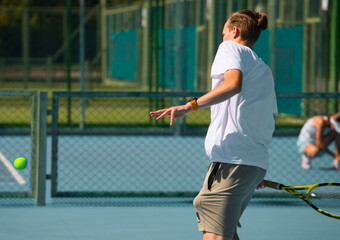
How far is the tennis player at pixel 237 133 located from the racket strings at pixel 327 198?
74 centimetres

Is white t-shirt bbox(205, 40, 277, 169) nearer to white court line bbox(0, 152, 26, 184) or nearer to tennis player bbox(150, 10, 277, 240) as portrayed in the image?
tennis player bbox(150, 10, 277, 240)

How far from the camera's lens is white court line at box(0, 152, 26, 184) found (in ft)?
26.9

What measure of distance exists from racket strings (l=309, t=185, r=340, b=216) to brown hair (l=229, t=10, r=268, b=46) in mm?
1184

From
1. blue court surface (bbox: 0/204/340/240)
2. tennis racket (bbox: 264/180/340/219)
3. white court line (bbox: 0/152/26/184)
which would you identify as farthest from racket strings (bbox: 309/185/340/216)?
white court line (bbox: 0/152/26/184)

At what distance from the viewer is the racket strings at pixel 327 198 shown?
4.38 metres

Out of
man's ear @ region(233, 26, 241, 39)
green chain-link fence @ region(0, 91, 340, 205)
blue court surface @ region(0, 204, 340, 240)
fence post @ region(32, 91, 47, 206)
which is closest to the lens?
man's ear @ region(233, 26, 241, 39)

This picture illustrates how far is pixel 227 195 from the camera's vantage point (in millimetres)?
3748

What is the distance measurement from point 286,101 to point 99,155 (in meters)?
5.42

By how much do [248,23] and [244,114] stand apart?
0.49 meters

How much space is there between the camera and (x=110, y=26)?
27094 millimetres

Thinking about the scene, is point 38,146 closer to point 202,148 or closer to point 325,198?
point 325,198

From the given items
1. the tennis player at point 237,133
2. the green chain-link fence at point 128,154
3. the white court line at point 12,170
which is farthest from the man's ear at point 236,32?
the white court line at point 12,170

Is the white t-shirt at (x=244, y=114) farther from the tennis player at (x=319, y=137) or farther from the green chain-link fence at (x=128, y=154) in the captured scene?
the tennis player at (x=319, y=137)

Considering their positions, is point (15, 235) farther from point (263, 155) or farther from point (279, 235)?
point (263, 155)
